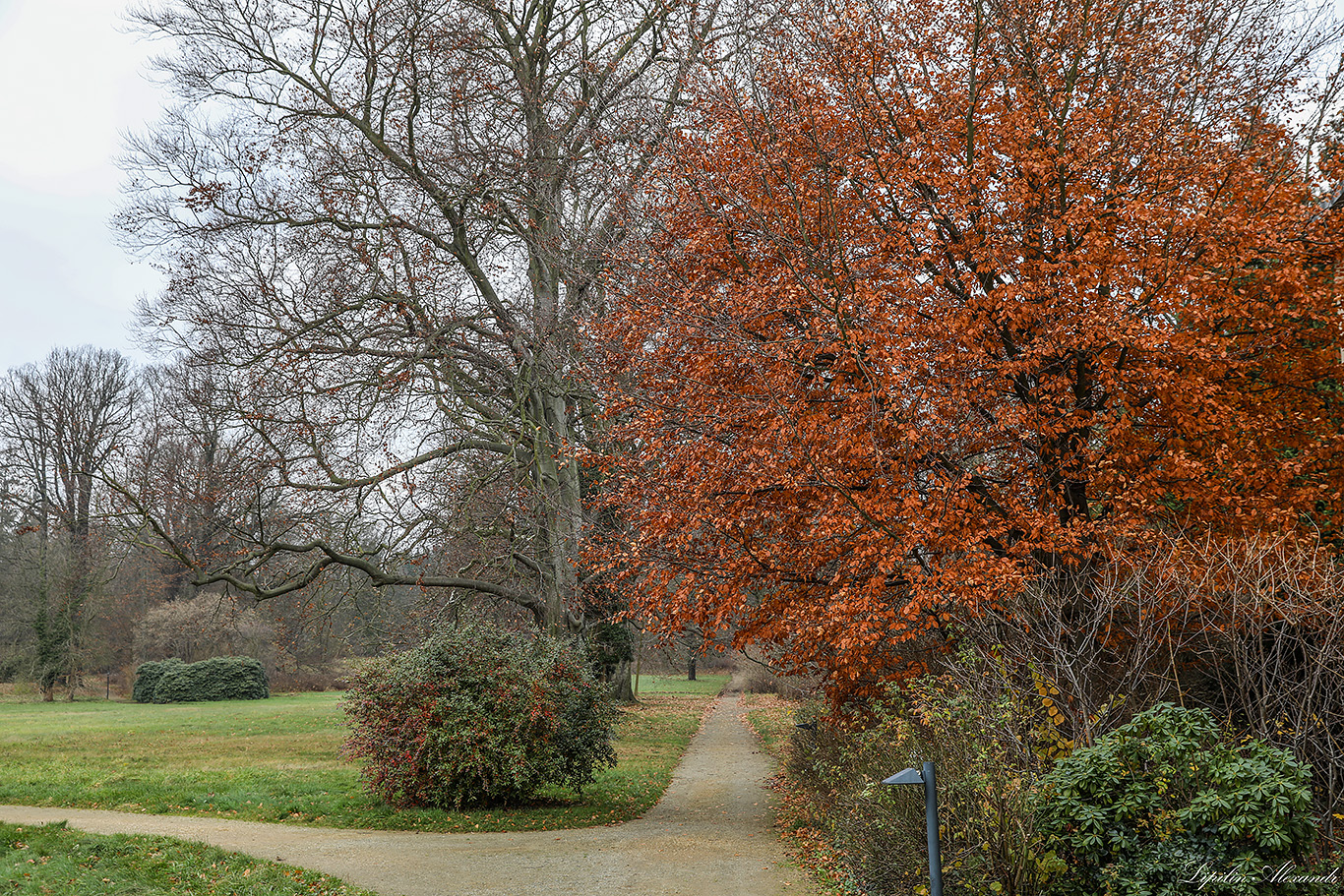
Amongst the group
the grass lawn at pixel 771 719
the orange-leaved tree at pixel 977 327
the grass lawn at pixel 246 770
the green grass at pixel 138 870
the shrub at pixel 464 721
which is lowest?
the grass lawn at pixel 771 719

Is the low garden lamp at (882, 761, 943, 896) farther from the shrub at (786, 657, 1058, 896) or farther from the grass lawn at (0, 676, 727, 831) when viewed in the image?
the grass lawn at (0, 676, 727, 831)

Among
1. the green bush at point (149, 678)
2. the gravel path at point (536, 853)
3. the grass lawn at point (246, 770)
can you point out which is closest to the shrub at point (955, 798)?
the gravel path at point (536, 853)

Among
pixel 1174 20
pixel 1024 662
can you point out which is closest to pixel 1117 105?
pixel 1174 20

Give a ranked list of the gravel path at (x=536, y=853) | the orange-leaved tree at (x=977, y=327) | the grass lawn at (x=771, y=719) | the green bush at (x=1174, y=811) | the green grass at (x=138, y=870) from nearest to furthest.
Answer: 1. the green bush at (x=1174, y=811)
2. the green grass at (x=138, y=870)
3. the gravel path at (x=536, y=853)
4. the orange-leaved tree at (x=977, y=327)
5. the grass lawn at (x=771, y=719)

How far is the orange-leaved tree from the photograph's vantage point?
333 inches

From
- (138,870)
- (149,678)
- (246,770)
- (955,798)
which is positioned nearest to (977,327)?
(955,798)

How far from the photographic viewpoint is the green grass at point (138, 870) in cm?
733

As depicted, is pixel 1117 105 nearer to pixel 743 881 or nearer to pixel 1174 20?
pixel 1174 20

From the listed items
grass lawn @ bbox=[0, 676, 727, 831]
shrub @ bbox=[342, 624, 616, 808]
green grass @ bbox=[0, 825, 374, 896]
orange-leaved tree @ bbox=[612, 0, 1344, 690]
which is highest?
orange-leaved tree @ bbox=[612, 0, 1344, 690]

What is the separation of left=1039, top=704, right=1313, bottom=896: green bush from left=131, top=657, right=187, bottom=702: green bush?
35.2m

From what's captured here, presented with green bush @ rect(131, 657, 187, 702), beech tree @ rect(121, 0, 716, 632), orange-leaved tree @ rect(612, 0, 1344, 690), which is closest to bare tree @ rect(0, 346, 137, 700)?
green bush @ rect(131, 657, 187, 702)

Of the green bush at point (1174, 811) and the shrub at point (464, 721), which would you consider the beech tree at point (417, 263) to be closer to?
the shrub at point (464, 721)

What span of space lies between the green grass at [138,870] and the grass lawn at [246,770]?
2.33 metres

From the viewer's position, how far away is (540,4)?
1585 cm
